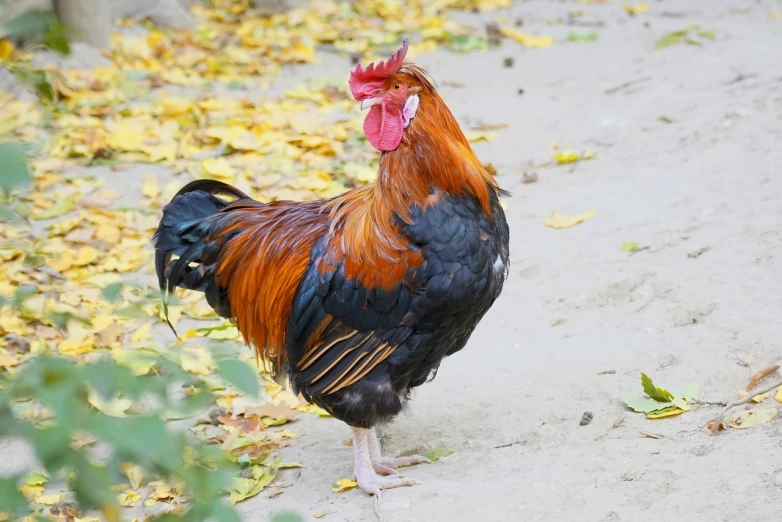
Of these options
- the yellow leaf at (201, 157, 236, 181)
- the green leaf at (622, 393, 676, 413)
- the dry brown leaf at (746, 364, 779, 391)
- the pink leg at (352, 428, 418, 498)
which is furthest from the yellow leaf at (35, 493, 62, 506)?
the yellow leaf at (201, 157, 236, 181)

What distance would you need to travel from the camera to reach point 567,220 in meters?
5.53

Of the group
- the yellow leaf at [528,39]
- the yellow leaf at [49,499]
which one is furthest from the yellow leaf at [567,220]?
the yellow leaf at [528,39]

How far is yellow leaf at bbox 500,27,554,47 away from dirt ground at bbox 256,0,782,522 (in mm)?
1741

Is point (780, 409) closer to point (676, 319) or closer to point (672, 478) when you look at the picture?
point (672, 478)

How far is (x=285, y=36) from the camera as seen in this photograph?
9.60m

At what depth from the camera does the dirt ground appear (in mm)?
3184

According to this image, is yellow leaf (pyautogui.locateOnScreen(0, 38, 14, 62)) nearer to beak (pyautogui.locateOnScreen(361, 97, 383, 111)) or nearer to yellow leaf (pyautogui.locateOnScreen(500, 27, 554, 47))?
yellow leaf (pyautogui.locateOnScreen(500, 27, 554, 47))

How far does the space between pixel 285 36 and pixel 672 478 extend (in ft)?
24.8

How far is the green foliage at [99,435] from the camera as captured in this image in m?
1.06

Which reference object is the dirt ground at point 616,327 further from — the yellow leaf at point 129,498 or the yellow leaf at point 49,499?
the yellow leaf at point 49,499

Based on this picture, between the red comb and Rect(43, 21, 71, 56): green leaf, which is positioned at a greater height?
Answer: Rect(43, 21, 71, 56): green leaf

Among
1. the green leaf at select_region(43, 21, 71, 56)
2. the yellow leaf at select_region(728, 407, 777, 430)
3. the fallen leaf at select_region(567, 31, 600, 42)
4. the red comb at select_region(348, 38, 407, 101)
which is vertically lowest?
the yellow leaf at select_region(728, 407, 777, 430)

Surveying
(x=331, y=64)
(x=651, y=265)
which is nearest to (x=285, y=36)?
(x=331, y=64)

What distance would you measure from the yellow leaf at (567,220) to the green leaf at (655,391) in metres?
1.97
